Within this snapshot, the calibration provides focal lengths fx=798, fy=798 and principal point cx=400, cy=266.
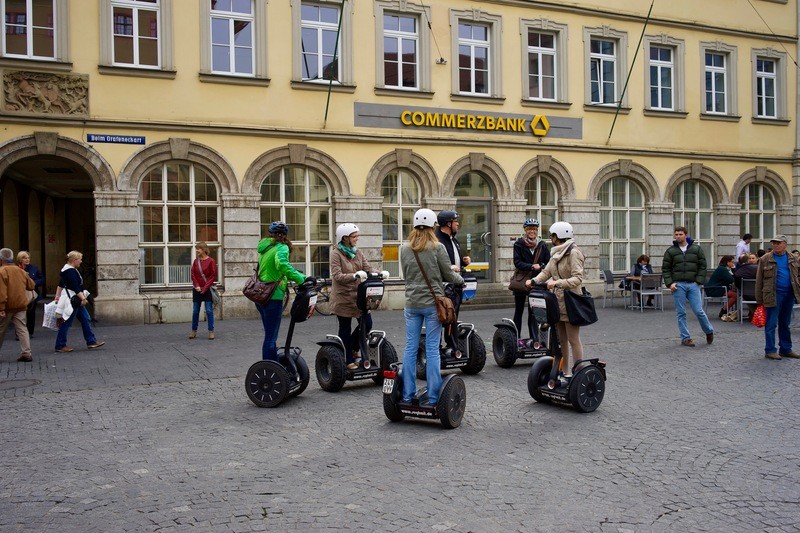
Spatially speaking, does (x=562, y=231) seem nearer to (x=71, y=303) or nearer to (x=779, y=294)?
(x=779, y=294)

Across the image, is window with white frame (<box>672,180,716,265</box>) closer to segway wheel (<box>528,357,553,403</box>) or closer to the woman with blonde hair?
segway wheel (<box>528,357,553,403</box>)

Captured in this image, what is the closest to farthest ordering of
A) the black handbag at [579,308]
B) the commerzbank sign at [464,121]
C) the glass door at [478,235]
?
1. the black handbag at [579,308]
2. the commerzbank sign at [464,121]
3. the glass door at [478,235]

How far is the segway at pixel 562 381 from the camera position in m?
7.94

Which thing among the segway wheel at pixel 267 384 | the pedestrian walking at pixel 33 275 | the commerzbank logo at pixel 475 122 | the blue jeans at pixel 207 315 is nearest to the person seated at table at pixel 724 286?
the commerzbank logo at pixel 475 122

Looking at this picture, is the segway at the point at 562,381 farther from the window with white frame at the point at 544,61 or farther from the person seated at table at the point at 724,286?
the window with white frame at the point at 544,61

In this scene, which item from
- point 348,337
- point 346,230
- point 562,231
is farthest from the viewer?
point 348,337

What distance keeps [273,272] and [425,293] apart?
2.13m

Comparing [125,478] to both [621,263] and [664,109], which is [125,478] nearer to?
[621,263]

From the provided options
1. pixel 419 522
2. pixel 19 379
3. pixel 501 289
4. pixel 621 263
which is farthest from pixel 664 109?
pixel 419 522

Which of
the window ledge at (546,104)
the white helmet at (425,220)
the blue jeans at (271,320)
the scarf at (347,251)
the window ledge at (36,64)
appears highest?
the window ledge at (546,104)

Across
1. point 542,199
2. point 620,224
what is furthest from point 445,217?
point 620,224

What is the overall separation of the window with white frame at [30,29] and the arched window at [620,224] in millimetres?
15023

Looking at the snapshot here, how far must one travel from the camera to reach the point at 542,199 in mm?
22562

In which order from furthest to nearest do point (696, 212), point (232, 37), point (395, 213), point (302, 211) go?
point (696, 212)
point (395, 213)
point (302, 211)
point (232, 37)
